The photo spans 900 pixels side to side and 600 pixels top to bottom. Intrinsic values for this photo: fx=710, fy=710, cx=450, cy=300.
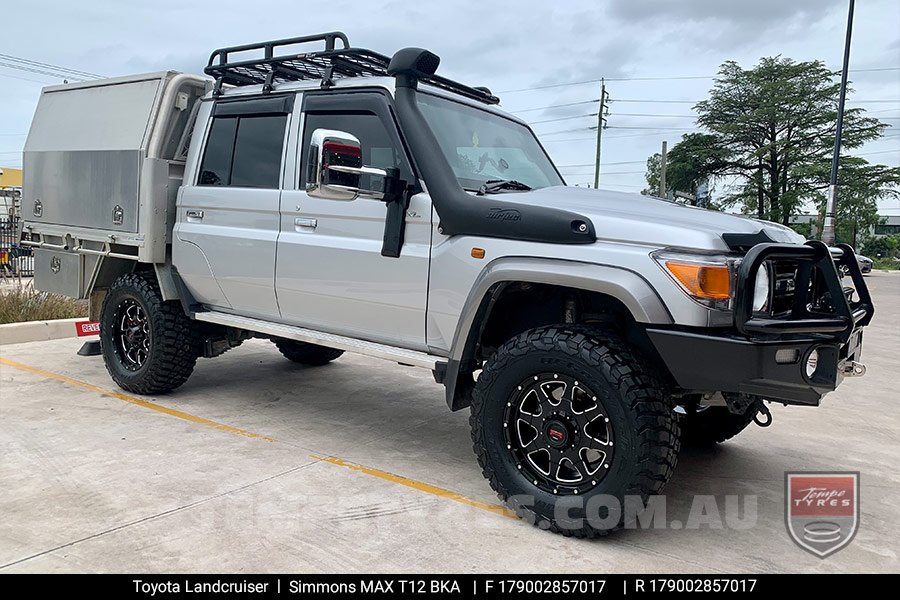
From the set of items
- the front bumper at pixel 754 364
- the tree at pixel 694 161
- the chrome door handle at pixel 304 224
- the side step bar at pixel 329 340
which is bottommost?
the side step bar at pixel 329 340

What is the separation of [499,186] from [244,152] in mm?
1976

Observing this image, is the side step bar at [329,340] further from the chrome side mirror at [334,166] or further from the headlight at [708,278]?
the headlight at [708,278]

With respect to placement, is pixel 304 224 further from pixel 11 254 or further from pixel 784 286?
pixel 11 254

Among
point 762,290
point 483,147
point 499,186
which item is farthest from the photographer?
point 483,147

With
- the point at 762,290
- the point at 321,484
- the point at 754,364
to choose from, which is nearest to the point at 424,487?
the point at 321,484

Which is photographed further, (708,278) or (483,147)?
(483,147)

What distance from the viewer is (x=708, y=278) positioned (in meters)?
2.99

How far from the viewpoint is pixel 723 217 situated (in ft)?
11.6

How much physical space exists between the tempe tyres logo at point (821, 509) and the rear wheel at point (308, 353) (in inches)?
168

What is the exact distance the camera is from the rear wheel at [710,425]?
446 centimetres

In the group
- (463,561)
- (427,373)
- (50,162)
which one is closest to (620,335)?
(463,561)

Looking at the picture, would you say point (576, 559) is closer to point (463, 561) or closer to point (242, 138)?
point (463, 561)

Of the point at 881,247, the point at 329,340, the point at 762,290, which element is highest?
the point at 881,247

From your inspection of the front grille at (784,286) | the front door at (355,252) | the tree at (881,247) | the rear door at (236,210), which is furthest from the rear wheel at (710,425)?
the tree at (881,247)
